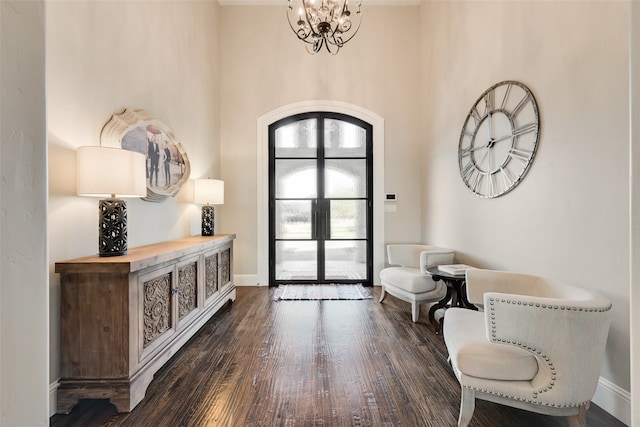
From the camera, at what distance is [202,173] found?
4.06 metres

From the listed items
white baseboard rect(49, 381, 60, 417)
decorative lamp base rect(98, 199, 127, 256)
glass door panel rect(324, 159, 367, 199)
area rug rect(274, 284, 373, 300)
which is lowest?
area rug rect(274, 284, 373, 300)

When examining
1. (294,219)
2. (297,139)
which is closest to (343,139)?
(297,139)

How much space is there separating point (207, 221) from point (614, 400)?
3.69m

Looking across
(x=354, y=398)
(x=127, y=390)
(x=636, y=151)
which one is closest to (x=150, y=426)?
(x=127, y=390)

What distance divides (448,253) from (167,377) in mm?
2915

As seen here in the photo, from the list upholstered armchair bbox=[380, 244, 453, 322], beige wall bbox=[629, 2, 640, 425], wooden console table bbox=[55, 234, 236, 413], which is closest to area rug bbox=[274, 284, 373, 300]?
upholstered armchair bbox=[380, 244, 453, 322]

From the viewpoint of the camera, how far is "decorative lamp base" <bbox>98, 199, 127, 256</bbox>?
2010mm

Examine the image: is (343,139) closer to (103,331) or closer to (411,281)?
(411,281)

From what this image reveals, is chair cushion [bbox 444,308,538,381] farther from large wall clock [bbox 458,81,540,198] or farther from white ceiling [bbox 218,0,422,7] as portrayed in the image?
white ceiling [bbox 218,0,422,7]

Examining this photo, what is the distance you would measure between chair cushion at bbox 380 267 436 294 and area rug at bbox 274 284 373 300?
0.74m

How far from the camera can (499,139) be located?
9.16 ft

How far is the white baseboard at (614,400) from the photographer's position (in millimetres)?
1682

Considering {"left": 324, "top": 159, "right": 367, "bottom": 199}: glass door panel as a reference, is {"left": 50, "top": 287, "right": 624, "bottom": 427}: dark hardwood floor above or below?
below

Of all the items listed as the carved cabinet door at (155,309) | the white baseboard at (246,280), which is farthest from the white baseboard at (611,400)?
the white baseboard at (246,280)
